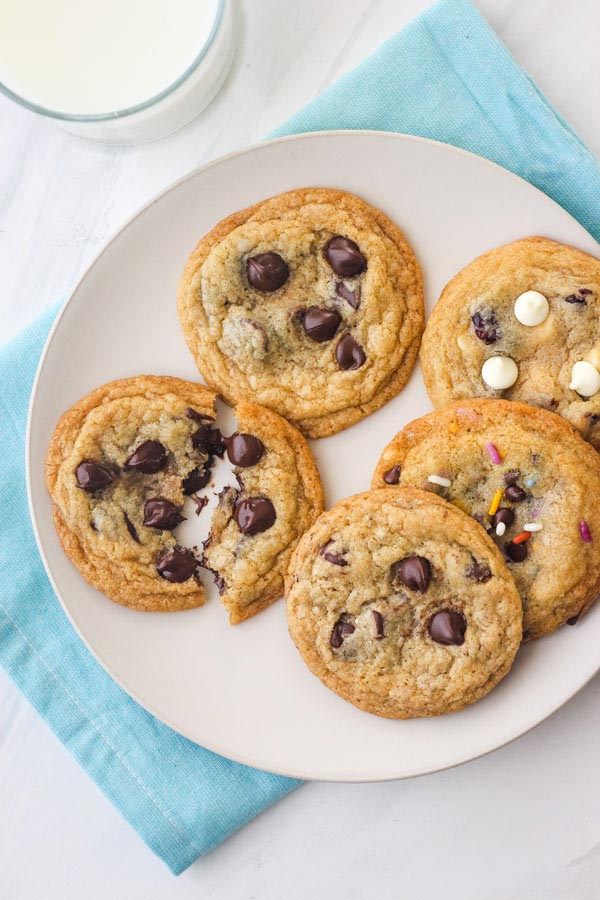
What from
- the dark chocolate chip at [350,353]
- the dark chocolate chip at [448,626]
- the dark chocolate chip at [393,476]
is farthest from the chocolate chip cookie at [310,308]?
the dark chocolate chip at [448,626]

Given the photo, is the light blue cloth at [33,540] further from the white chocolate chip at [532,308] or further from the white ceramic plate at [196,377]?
the white chocolate chip at [532,308]

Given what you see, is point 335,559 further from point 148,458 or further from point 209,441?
point 148,458

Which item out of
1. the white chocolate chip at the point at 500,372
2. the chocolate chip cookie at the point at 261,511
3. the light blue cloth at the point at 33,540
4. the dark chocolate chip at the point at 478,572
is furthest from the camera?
the light blue cloth at the point at 33,540

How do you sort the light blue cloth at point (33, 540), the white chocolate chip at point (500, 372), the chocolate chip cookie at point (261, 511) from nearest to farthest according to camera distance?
the white chocolate chip at point (500, 372), the chocolate chip cookie at point (261, 511), the light blue cloth at point (33, 540)

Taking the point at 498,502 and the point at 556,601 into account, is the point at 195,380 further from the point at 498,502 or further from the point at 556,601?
the point at 556,601

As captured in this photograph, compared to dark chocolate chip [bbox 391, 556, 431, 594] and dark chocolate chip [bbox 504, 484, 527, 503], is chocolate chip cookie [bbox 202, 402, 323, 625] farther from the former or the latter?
dark chocolate chip [bbox 504, 484, 527, 503]

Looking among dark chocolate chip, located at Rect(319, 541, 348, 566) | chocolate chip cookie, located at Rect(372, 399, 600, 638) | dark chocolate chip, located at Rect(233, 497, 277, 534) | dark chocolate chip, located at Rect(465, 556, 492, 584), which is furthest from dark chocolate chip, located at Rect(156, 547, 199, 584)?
dark chocolate chip, located at Rect(465, 556, 492, 584)
